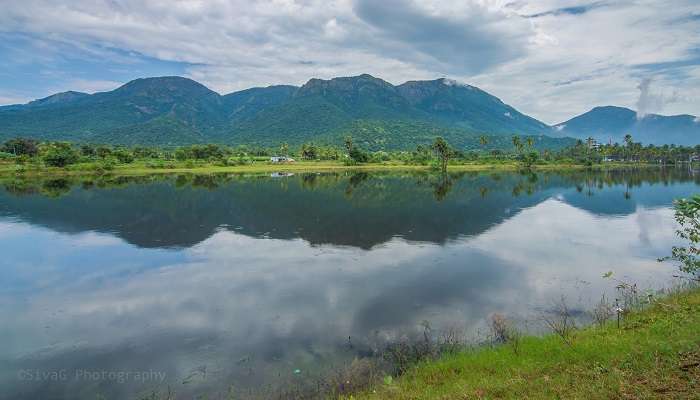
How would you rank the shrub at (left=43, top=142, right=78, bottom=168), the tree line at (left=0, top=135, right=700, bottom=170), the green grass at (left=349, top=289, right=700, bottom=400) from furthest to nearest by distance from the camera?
the tree line at (left=0, top=135, right=700, bottom=170) → the shrub at (left=43, top=142, right=78, bottom=168) → the green grass at (left=349, top=289, right=700, bottom=400)

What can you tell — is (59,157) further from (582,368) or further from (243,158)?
(582,368)

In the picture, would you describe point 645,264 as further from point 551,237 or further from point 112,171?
point 112,171

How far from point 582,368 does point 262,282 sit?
1581 centimetres

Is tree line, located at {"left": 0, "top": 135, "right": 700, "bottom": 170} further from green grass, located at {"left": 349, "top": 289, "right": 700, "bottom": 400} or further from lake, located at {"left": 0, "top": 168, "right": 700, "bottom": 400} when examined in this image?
green grass, located at {"left": 349, "top": 289, "right": 700, "bottom": 400}

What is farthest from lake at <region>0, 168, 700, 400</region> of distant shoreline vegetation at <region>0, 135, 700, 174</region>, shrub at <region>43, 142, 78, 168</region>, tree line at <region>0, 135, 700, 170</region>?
tree line at <region>0, 135, 700, 170</region>

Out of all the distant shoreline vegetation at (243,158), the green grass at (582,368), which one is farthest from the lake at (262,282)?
the distant shoreline vegetation at (243,158)

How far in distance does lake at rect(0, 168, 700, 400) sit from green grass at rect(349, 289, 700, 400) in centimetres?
312

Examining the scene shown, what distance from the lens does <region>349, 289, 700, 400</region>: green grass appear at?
805 cm

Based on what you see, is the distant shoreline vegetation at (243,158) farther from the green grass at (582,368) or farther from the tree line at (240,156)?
the green grass at (582,368)

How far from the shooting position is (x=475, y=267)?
2352 cm

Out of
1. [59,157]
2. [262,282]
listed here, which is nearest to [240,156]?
[59,157]

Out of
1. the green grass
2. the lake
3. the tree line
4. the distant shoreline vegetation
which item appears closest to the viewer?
the green grass

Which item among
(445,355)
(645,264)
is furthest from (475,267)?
(445,355)

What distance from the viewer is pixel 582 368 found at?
9258 millimetres
